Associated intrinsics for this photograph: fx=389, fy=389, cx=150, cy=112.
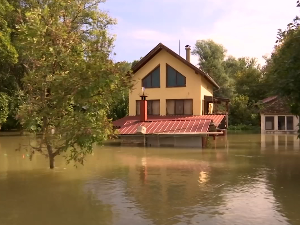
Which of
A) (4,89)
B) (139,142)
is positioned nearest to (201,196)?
(139,142)

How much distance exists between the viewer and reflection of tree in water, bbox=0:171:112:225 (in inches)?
337

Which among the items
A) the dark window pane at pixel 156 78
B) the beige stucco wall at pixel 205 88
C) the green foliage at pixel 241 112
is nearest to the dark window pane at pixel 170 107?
the dark window pane at pixel 156 78

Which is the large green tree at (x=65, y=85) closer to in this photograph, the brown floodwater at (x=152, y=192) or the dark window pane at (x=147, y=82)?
the brown floodwater at (x=152, y=192)

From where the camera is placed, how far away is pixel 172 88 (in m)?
32.6

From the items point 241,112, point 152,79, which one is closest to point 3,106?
point 152,79

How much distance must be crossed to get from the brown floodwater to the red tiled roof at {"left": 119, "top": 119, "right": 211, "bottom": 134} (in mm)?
8611

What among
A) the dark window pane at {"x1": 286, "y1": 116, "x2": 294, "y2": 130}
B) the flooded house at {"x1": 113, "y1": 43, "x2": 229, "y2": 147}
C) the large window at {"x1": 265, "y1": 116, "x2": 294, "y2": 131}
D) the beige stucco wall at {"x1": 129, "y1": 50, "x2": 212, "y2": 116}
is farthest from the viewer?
the large window at {"x1": 265, "y1": 116, "x2": 294, "y2": 131}

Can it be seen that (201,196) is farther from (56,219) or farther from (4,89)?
(4,89)

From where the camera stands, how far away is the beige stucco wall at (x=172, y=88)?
31.8m

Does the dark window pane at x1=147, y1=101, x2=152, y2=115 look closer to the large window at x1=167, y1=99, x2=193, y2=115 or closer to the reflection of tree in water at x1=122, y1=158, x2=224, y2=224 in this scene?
the large window at x1=167, y1=99, x2=193, y2=115

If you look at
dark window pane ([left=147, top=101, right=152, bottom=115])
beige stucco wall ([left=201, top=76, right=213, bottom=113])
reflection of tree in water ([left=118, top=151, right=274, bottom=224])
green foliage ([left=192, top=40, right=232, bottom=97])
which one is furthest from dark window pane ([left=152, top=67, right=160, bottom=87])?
green foliage ([left=192, top=40, right=232, bottom=97])

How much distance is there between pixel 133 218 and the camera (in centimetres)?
862

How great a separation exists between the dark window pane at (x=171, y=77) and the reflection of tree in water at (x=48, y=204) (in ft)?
66.2

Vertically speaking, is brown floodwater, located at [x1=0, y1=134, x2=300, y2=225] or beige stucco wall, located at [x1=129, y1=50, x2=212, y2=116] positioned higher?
beige stucco wall, located at [x1=129, y1=50, x2=212, y2=116]
